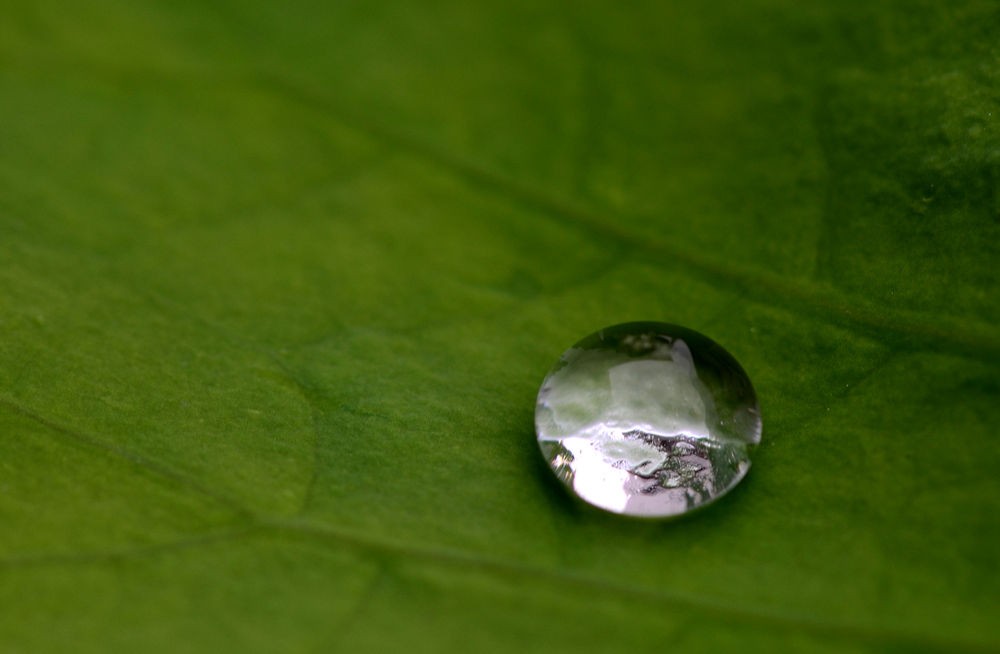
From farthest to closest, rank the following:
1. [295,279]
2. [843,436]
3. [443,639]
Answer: [295,279]
[843,436]
[443,639]

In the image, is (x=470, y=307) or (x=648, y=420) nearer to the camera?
(x=648, y=420)

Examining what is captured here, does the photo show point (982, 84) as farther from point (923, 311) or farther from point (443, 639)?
point (443, 639)

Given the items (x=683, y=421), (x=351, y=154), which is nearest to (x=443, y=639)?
(x=683, y=421)
